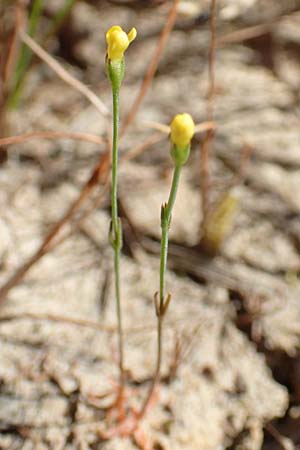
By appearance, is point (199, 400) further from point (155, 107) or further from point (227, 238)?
point (155, 107)

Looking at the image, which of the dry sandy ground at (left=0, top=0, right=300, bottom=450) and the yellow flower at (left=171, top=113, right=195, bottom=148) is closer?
the yellow flower at (left=171, top=113, right=195, bottom=148)

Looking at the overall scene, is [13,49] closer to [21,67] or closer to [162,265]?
[21,67]

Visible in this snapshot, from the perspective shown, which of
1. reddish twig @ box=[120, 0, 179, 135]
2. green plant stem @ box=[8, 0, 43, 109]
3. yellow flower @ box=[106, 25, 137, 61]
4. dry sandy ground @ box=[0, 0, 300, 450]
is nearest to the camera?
yellow flower @ box=[106, 25, 137, 61]

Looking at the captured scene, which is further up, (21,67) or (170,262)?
(21,67)

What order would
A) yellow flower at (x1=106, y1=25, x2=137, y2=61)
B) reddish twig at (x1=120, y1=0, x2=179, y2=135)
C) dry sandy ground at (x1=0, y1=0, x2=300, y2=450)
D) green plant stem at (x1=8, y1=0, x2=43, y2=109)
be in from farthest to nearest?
1. green plant stem at (x1=8, y1=0, x2=43, y2=109)
2. reddish twig at (x1=120, y1=0, x2=179, y2=135)
3. dry sandy ground at (x1=0, y1=0, x2=300, y2=450)
4. yellow flower at (x1=106, y1=25, x2=137, y2=61)

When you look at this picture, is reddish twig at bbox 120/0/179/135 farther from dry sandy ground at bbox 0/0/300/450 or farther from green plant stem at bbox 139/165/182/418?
green plant stem at bbox 139/165/182/418

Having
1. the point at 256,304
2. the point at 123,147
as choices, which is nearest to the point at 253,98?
the point at 123,147

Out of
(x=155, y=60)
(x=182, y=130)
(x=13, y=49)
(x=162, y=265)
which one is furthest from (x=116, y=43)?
(x=13, y=49)

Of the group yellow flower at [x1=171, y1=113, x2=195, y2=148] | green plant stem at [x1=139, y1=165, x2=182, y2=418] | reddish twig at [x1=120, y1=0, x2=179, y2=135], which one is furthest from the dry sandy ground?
yellow flower at [x1=171, y1=113, x2=195, y2=148]

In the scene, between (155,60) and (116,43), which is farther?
(155,60)
